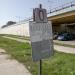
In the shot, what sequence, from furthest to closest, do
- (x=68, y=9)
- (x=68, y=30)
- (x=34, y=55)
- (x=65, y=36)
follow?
1. (x=68, y=30)
2. (x=65, y=36)
3. (x=68, y=9)
4. (x=34, y=55)

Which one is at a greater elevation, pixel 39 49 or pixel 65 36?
pixel 39 49

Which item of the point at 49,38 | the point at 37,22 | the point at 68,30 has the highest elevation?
the point at 37,22

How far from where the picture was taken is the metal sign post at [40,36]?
546 cm

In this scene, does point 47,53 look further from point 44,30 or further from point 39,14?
point 39,14

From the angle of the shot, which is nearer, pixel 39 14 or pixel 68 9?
pixel 39 14

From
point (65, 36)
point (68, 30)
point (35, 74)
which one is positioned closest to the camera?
point (35, 74)

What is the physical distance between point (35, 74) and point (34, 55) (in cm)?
418

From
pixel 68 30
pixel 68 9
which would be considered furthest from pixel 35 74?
pixel 68 30

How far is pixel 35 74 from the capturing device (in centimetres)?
952

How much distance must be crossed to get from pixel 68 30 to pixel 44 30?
54.5 meters

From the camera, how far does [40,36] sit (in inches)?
220

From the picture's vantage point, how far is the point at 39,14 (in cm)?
561

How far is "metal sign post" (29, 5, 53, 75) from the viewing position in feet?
17.9

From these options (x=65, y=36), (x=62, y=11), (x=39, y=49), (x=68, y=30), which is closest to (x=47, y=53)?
(x=39, y=49)
